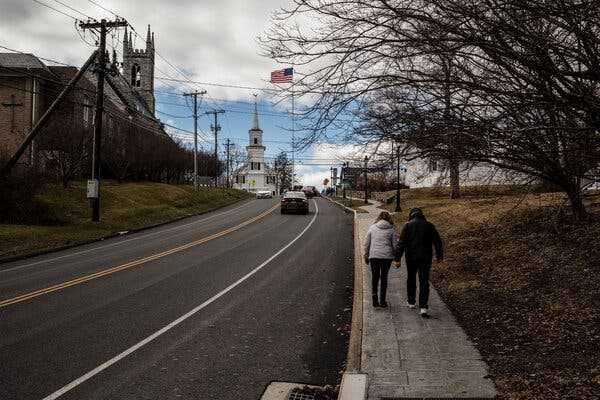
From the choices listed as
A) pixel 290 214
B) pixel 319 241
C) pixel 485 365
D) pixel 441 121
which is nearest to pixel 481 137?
pixel 441 121

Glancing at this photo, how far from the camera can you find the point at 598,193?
18562mm

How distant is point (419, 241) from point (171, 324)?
4.11 meters

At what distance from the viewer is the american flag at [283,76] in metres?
8.40

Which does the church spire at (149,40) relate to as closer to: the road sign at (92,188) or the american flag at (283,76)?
the road sign at (92,188)

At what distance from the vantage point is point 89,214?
103 feet

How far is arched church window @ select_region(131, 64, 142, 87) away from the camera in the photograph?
332ft

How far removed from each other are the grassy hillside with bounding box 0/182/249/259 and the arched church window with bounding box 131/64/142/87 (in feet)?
183

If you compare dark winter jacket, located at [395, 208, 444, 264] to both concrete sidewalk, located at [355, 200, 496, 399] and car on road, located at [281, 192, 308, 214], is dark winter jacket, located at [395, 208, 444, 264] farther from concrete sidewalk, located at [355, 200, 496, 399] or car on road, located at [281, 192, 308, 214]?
car on road, located at [281, 192, 308, 214]


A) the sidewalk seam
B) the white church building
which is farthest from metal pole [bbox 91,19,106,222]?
the white church building

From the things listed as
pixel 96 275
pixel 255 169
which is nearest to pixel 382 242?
pixel 96 275

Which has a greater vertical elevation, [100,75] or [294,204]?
[100,75]

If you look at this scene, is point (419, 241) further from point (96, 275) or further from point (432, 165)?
point (96, 275)

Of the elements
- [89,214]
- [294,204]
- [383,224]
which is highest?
[383,224]

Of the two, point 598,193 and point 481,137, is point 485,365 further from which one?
point 598,193
